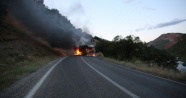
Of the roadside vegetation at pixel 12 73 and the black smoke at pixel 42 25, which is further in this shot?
the black smoke at pixel 42 25

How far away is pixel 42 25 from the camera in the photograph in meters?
59.8

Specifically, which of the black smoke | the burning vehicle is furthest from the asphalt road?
the burning vehicle

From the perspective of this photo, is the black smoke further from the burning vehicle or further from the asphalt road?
the asphalt road

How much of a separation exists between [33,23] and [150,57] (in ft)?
127

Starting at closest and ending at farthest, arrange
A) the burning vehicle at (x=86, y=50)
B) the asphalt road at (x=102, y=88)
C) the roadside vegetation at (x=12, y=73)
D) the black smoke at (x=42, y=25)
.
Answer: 1. the asphalt road at (x=102, y=88)
2. the roadside vegetation at (x=12, y=73)
3. the black smoke at (x=42, y=25)
4. the burning vehicle at (x=86, y=50)

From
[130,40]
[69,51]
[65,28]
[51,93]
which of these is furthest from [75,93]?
[69,51]

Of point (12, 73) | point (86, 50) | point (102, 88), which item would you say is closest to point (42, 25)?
point (86, 50)

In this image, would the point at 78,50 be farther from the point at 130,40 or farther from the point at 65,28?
the point at 130,40

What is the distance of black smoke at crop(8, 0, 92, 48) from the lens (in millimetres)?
58000

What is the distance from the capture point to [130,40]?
46.6 metres

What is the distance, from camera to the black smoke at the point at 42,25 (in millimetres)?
58000

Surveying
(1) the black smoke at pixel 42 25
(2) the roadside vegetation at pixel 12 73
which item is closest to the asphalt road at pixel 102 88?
(2) the roadside vegetation at pixel 12 73

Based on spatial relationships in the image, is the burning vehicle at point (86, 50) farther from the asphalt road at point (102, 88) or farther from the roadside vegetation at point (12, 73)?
the asphalt road at point (102, 88)

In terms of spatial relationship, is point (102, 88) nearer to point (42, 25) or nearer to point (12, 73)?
point (12, 73)
